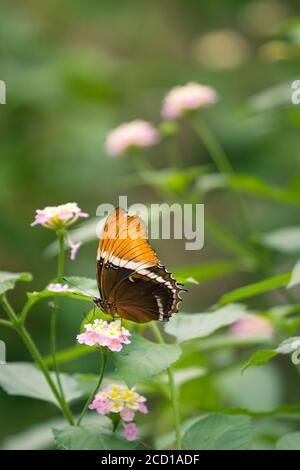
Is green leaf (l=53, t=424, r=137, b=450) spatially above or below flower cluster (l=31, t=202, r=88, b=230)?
below

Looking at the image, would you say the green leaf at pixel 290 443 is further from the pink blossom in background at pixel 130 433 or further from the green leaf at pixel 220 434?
the pink blossom in background at pixel 130 433

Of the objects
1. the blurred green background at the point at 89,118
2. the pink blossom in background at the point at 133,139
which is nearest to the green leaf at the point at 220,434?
the pink blossom in background at the point at 133,139

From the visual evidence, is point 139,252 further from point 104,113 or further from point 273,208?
point 104,113

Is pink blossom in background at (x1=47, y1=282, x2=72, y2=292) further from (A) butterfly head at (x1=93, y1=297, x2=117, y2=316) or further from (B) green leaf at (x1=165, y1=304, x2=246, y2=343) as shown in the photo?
(B) green leaf at (x1=165, y1=304, x2=246, y2=343)

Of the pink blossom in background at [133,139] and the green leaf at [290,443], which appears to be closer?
the green leaf at [290,443]

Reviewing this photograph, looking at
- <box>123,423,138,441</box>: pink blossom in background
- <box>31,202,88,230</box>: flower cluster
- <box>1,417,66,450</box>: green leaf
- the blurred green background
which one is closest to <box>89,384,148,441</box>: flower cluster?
<box>123,423,138,441</box>: pink blossom in background

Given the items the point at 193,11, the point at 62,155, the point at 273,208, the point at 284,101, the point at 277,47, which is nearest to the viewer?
the point at 284,101

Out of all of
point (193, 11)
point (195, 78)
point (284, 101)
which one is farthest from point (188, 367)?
point (193, 11)
